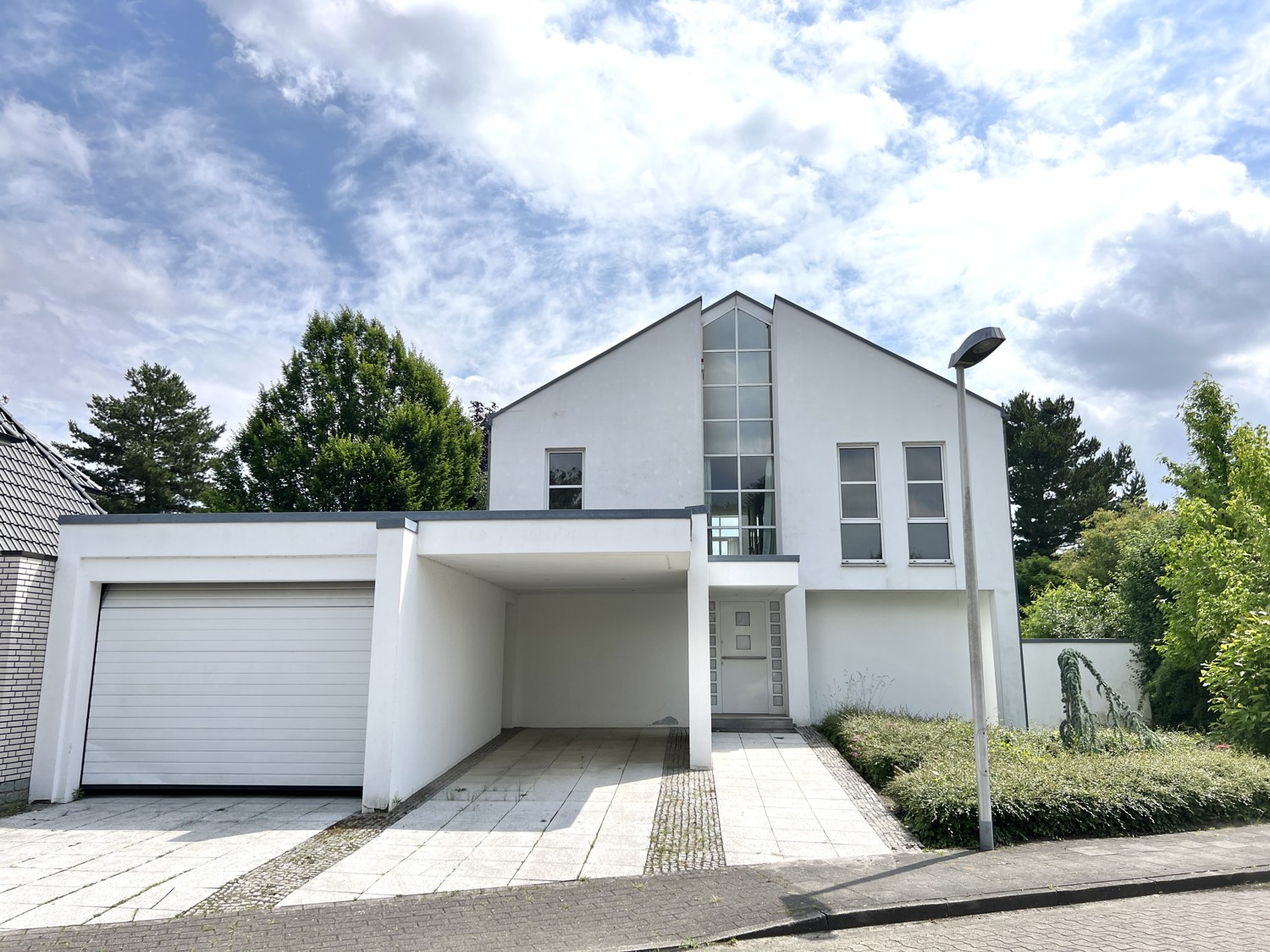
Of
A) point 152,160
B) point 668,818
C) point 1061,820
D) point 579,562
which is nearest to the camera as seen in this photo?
point 1061,820

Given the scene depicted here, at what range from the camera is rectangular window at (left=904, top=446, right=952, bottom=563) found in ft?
48.7

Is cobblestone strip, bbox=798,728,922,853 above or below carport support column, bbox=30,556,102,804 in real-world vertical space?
below

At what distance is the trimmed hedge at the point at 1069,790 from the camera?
23.5ft

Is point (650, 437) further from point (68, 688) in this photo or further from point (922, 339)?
point (68, 688)

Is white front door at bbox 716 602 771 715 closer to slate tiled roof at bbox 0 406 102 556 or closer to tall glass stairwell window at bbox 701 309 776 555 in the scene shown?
tall glass stairwell window at bbox 701 309 776 555

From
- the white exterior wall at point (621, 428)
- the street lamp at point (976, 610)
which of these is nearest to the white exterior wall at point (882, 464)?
the white exterior wall at point (621, 428)

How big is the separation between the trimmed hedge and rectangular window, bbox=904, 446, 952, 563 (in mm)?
5577

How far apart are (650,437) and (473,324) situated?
160 inches

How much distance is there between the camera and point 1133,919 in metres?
5.28

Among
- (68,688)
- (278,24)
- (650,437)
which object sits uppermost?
(278,24)

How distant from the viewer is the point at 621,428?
15289 mm

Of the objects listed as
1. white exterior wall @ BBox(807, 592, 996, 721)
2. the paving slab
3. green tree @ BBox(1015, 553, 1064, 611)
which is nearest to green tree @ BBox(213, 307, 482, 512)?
white exterior wall @ BBox(807, 592, 996, 721)

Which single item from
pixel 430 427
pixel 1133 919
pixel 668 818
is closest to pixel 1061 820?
pixel 1133 919

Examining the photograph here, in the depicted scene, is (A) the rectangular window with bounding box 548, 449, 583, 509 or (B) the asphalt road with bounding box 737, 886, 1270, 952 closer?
(B) the asphalt road with bounding box 737, 886, 1270, 952
